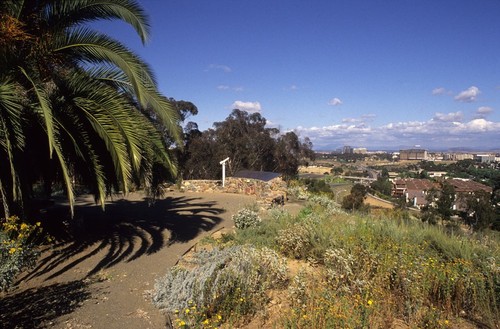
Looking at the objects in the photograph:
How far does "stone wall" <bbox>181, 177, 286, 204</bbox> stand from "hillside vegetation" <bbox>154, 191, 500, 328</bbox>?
28.5 ft

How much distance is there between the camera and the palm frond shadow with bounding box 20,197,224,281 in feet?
19.5

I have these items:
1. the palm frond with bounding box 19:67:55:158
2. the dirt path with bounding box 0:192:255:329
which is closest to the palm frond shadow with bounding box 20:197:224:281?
the dirt path with bounding box 0:192:255:329

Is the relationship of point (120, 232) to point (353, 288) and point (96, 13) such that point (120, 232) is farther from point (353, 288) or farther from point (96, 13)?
point (353, 288)

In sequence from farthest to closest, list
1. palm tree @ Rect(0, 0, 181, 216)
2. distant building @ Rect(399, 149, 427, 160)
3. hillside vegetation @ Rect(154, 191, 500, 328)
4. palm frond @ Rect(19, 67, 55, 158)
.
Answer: distant building @ Rect(399, 149, 427, 160), palm tree @ Rect(0, 0, 181, 216), palm frond @ Rect(19, 67, 55, 158), hillside vegetation @ Rect(154, 191, 500, 328)

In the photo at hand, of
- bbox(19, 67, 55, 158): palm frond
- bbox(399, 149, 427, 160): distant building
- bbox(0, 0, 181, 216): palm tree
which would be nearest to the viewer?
bbox(19, 67, 55, 158): palm frond

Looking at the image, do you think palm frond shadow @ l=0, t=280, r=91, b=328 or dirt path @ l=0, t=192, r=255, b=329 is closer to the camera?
palm frond shadow @ l=0, t=280, r=91, b=328

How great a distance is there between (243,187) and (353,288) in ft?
40.8

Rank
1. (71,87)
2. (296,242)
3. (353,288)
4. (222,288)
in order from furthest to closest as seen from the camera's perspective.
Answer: (296,242) → (71,87) → (353,288) → (222,288)

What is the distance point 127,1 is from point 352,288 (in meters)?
5.90

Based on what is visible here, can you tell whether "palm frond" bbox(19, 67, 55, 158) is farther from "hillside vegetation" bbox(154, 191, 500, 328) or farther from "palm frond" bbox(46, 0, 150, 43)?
"hillside vegetation" bbox(154, 191, 500, 328)

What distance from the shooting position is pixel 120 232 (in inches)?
313

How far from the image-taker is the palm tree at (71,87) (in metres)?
4.52

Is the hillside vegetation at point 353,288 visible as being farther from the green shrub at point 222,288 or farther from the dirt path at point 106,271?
the dirt path at point 106,271

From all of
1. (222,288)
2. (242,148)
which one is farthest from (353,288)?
(242,148)
